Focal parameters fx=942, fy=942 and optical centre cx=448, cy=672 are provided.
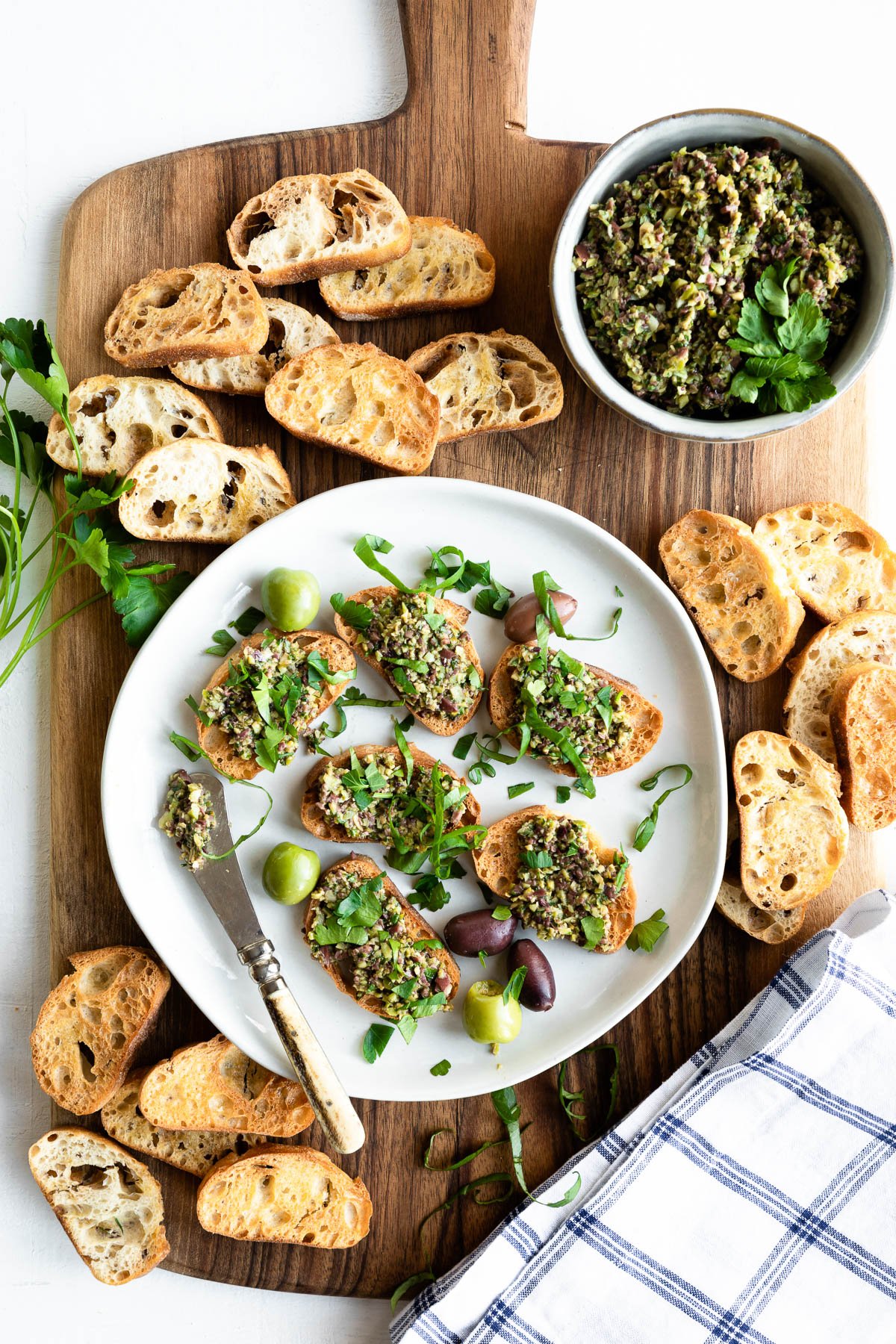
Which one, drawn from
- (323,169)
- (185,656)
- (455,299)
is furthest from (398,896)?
(323,169)

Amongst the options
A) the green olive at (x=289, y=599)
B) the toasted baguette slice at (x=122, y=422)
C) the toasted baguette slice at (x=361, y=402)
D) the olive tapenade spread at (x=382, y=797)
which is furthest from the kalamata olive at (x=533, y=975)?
the toasted baguette slice at (x=122, y=422)

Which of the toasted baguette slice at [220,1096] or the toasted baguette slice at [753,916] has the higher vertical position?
the toasted baguette slice at [753,916]

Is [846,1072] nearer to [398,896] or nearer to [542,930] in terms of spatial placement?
[542,930]

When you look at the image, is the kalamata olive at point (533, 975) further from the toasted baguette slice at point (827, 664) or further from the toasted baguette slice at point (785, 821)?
the toasted baguette slice at point (827, 664)

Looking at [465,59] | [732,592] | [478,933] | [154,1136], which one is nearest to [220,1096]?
[154,1136]

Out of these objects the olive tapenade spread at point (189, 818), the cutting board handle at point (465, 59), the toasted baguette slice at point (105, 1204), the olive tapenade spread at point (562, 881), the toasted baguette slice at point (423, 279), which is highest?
the cutting board handle at point (465, 59)

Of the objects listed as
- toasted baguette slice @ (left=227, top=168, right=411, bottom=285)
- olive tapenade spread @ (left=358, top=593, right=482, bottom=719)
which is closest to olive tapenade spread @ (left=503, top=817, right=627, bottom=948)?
olive tapenade spread @ (left=358, top=593, right=482, bottom=719)

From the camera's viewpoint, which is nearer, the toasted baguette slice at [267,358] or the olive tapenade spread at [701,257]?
the olive tapenade spread at [701,257]
